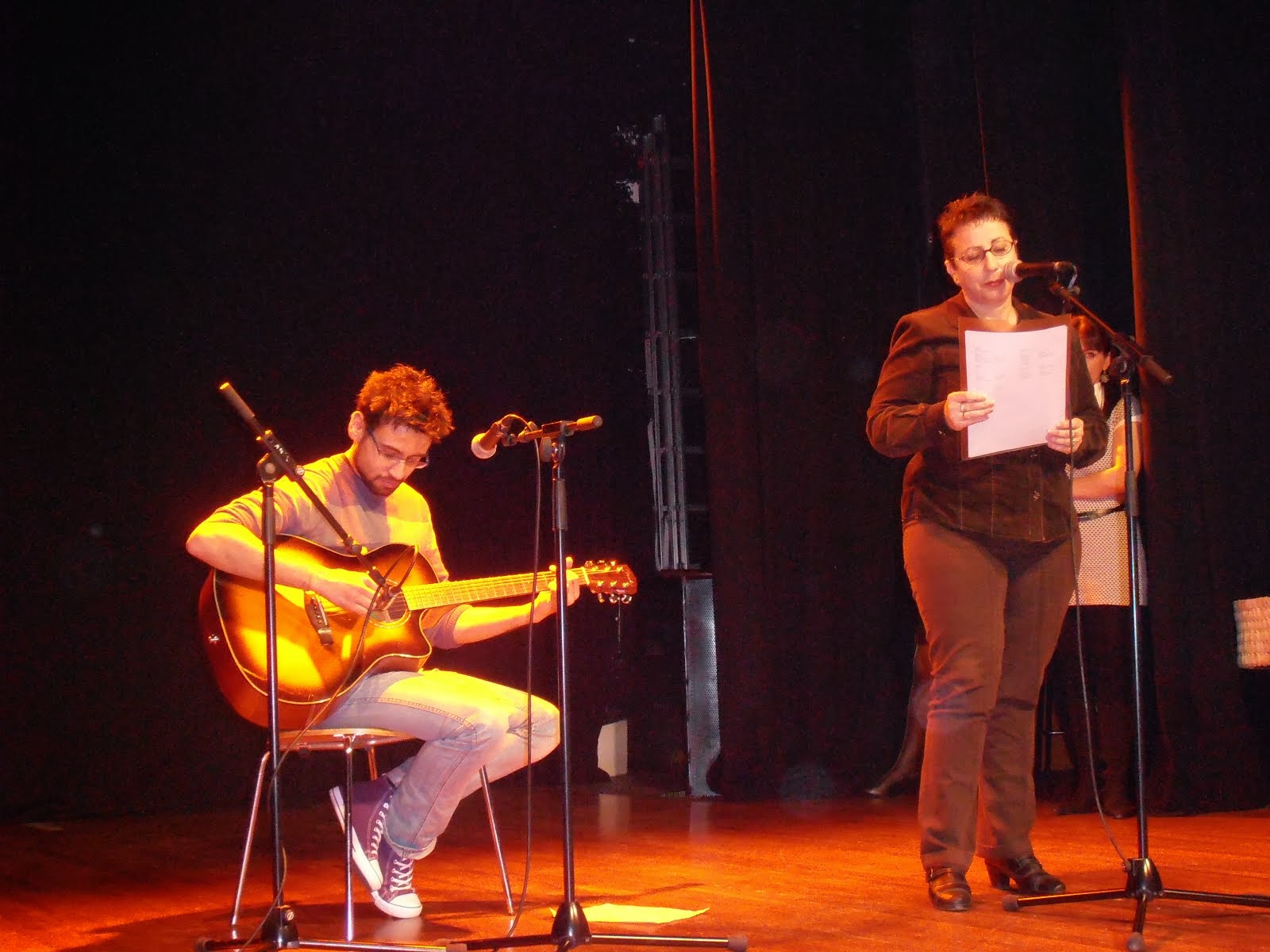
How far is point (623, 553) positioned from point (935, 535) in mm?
3264

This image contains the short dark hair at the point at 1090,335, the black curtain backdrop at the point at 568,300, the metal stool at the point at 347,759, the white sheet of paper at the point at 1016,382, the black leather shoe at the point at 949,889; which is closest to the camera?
the white sheet of paper at the point at 1016,382

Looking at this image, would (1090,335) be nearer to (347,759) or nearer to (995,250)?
(995,250)

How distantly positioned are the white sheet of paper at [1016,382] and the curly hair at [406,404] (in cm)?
126

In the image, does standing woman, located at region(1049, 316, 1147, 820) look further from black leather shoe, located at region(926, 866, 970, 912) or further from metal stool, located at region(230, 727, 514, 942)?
metal stool, located at region(230, 727, 514, 942)

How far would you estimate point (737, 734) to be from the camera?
204 inches

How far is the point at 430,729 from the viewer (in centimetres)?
301

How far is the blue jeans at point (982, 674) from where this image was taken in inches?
110

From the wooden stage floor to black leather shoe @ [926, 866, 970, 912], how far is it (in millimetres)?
34

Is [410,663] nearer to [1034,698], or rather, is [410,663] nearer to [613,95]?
[1034,698]

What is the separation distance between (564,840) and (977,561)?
1078 millimetres

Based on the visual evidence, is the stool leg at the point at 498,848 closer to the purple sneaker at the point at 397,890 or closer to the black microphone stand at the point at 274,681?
the purple sneaker at the point at 397,890

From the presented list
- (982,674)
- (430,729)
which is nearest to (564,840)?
(430,729)

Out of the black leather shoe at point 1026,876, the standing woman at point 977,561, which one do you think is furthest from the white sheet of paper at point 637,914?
the black leather shoe at point 1026,876

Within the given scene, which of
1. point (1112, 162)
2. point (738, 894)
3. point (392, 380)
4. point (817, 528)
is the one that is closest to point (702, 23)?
point (1112, 162)
